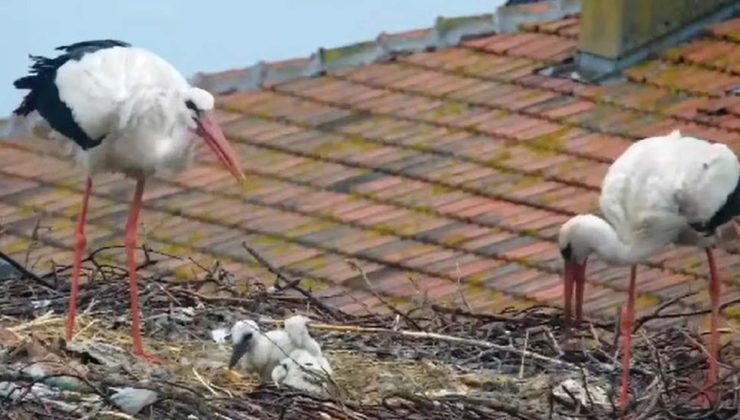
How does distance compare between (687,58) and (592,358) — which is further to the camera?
(687,58)

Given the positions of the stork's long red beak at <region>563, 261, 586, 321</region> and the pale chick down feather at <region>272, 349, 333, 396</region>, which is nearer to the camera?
the pale chick down feather at <region>272, 349, 333, 396</region>

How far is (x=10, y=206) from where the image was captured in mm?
12977

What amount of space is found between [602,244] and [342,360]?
0.91 m

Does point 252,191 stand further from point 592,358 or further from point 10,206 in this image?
point 592,358

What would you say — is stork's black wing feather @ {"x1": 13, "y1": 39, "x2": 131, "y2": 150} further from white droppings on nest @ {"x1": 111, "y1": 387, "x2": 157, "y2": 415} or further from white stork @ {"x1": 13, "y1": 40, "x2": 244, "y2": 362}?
white droppings on nest @ {"x1": 111, "y1": 387, "x2": 157, "y2": 415}

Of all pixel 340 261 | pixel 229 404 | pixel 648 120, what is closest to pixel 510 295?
pixel 340 261

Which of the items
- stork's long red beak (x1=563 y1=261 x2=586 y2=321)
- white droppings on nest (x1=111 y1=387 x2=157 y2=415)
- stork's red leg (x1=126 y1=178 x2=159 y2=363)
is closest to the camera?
white droppings on nest (x1=111 y1=387 x2=157 y2=415)

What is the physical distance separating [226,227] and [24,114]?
8.21ft

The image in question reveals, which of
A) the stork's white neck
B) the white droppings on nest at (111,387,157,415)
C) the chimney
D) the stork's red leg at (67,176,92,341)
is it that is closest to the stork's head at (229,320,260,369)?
the stork's red leg at (67,176,92,341)

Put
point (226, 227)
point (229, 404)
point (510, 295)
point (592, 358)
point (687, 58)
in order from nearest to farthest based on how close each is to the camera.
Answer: point (229, 404) < point (592, 358) < point (510, 295) < point (226, 227) < point (687, 58)

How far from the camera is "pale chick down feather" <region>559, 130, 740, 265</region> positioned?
31.3 feet

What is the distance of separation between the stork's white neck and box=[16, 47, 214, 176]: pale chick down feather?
130 cm

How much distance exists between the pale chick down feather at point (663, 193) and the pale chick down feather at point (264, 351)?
44.1 inches

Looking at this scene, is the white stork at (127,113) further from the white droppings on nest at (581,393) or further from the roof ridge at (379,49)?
the roof ridge at (379,49)
